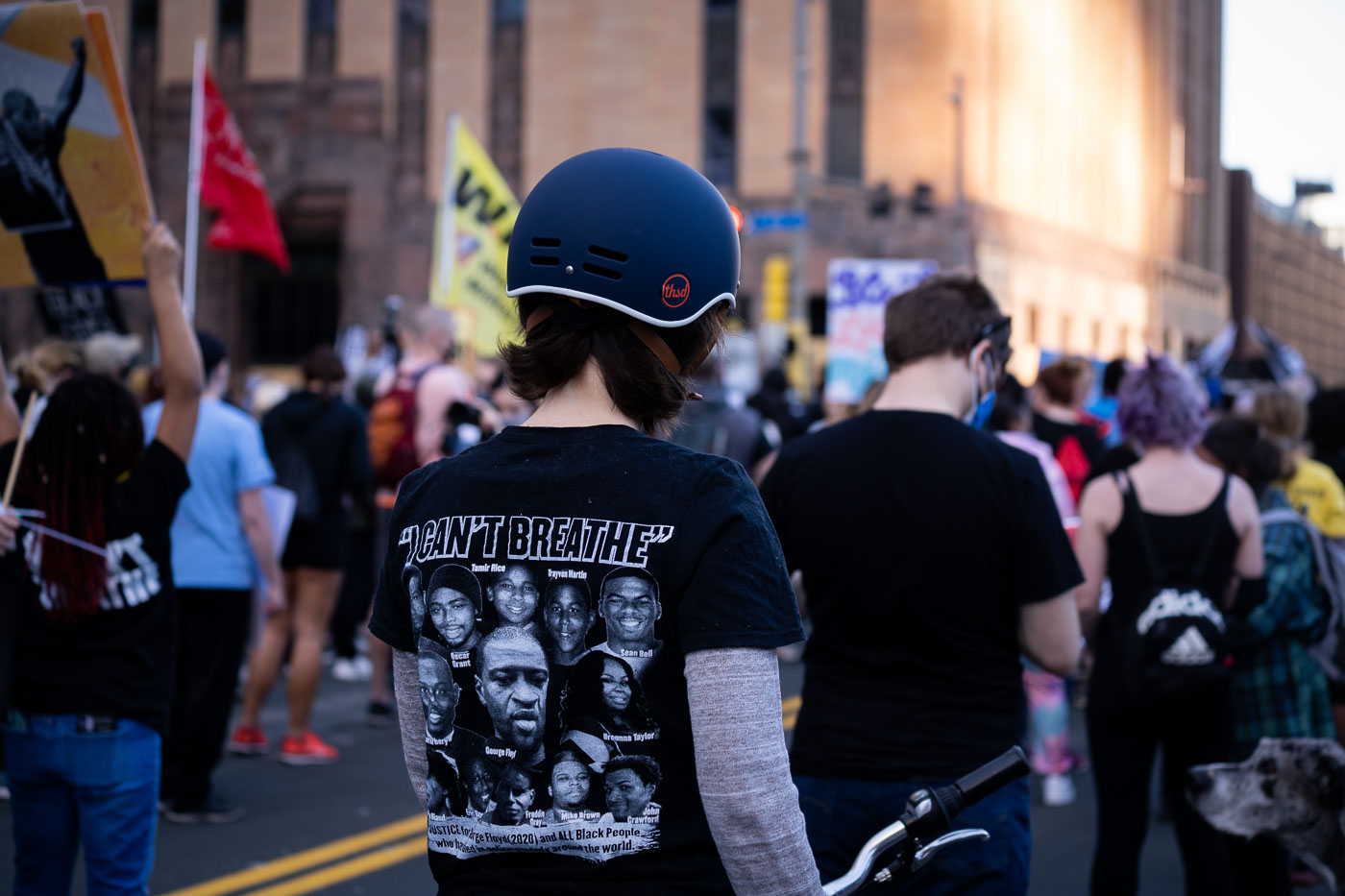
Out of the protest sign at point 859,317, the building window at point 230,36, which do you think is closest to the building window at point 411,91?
the building window at point 230,36

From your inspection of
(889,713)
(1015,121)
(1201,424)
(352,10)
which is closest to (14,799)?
(889,713)

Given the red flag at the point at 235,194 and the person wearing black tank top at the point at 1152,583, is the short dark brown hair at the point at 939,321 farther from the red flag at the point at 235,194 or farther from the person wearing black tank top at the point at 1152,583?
the red flag at the point at 235,194

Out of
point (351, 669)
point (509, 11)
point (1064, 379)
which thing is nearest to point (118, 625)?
point (1064, 379)

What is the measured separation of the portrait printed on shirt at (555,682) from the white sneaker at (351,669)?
27.7 feet

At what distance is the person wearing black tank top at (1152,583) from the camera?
4.12m

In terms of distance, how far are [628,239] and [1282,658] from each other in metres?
3.57

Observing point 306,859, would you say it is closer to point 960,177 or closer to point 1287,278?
point 960,177

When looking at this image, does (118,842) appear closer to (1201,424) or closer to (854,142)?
(1201,424)

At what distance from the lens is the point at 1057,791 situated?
6980 mm

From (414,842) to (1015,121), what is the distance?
36.9 m

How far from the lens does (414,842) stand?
241 inches

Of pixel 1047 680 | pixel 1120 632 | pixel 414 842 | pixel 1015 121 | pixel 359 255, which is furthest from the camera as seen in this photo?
pixel 1015 121

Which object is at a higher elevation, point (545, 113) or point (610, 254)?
point (545, 113)

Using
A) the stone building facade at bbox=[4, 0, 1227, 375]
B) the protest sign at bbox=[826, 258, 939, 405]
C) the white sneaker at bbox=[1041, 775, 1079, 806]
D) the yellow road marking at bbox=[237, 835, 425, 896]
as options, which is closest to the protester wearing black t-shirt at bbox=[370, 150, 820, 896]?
the yellow road marking at bbox=[237, 835, 425, 896]
